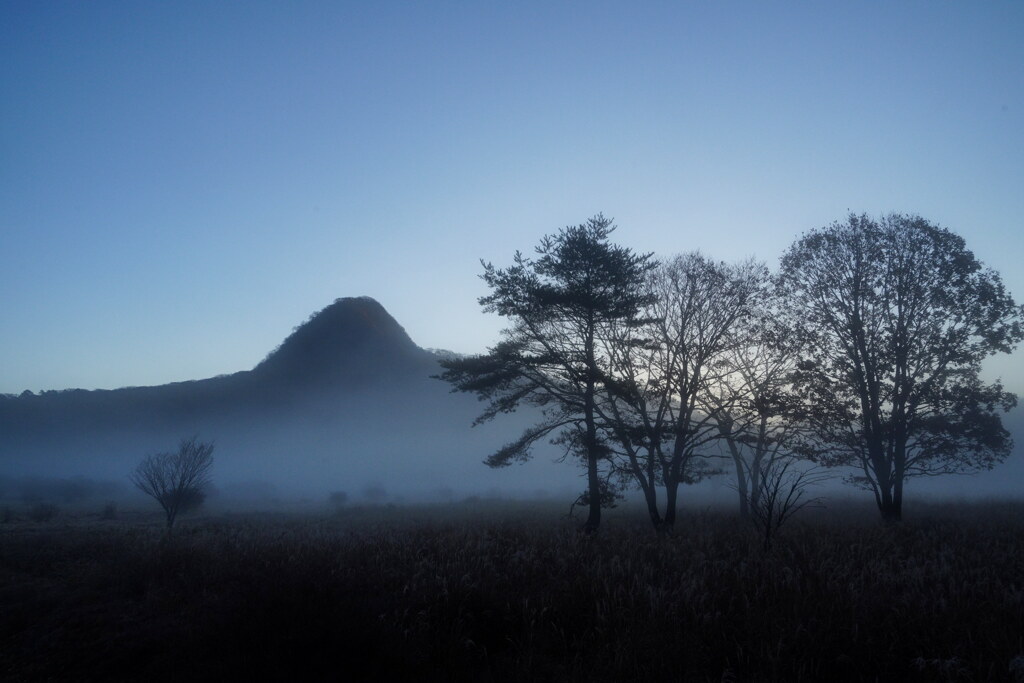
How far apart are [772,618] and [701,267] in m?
12.8

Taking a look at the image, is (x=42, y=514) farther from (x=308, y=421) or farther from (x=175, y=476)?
(x=308, y=421)

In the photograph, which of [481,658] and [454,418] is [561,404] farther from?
[454,418]

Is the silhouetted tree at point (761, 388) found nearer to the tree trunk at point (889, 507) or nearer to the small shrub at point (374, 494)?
the tree trunk at point (889, 507)

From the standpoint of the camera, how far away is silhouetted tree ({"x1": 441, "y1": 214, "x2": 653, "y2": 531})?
15883 millimetres

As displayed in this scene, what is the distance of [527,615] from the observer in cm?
639

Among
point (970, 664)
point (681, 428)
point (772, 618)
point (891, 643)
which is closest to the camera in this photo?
point (970, 664)

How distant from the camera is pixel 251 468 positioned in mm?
82188

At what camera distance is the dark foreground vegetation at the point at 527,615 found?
5125 millimetres

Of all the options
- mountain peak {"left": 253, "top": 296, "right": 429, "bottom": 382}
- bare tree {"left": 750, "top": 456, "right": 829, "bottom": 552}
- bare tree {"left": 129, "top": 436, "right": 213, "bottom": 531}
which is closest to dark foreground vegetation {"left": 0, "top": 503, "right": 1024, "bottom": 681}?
bare tree {"left": 750, "top": 456, "right": 829, "bottom": 552}

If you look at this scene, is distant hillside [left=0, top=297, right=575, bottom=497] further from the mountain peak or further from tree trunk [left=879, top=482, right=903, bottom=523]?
tree trunk [left=879, top=482, right=903, bottom=523]

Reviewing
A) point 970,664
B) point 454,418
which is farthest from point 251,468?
point 970,664

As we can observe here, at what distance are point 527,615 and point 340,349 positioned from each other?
101439 millimetres

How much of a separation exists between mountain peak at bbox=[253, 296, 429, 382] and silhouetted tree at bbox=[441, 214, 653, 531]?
298ft

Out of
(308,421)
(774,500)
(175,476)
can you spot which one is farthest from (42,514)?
(308,421)
